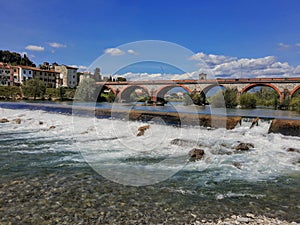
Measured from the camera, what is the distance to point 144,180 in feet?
22.5

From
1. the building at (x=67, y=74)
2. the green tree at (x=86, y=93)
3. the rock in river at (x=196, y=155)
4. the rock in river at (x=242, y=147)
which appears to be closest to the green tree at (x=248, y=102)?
the green tree at (x=86, y=93)

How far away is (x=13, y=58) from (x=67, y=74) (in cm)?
3442

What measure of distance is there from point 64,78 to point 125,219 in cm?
10217

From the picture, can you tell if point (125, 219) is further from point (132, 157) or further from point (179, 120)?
point (179, 120)

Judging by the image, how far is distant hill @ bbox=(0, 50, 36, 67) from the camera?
4331 inches

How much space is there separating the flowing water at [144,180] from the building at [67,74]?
3612 inches

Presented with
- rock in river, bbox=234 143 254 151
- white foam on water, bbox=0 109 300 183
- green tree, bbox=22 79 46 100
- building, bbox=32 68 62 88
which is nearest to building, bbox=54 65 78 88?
building, bbox=32 68 62 88

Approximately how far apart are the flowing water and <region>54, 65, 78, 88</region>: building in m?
91.8

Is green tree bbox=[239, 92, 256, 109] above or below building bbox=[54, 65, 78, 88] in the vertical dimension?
below

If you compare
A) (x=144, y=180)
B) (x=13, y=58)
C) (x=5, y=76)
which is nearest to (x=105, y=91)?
(x=5, y=76)

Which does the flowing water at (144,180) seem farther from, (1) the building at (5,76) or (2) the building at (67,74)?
(2) the building at (67,74)

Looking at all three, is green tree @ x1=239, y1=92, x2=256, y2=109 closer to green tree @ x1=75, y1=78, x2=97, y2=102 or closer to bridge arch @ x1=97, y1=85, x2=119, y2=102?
bridge arch @ x1=97, y1=85, x2=119, y2=102

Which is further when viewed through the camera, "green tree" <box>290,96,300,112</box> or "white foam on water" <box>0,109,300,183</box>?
"green tree" <box>290,96,300,112</box>

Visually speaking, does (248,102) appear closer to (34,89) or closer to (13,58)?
(34,89)
